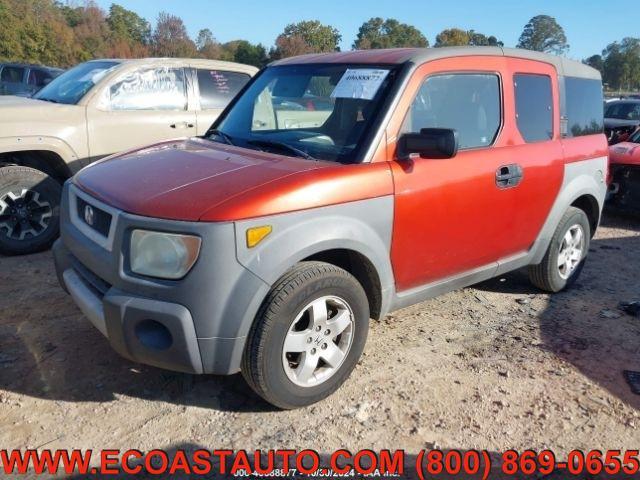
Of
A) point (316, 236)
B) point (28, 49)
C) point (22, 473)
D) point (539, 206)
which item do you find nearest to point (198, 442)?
point (22, 473)

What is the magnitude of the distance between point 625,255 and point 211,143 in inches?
192

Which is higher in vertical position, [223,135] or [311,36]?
[311,36]

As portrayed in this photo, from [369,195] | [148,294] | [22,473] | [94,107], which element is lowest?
[22,473]

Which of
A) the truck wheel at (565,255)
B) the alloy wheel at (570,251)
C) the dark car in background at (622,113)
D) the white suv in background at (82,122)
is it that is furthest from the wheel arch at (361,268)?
the dark car in background at (622,113)

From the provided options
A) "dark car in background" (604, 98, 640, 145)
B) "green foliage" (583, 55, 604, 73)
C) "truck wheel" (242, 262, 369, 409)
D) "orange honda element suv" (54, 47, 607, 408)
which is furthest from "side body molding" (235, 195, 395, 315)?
"green foliage" (583, 55, 604, 73)

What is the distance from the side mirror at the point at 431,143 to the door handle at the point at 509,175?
722 millimetres

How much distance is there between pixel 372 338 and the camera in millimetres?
3865

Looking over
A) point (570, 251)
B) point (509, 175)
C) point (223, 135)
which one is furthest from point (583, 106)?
point (223, 135)

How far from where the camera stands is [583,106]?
462 cm

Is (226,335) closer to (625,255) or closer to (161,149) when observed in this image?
(161,149)

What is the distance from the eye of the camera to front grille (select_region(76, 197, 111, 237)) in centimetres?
281

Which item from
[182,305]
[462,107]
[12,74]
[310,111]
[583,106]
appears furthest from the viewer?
[12,74]

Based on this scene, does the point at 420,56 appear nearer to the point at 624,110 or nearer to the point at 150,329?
the point at 150,329

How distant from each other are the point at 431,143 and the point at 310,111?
3.44ft
